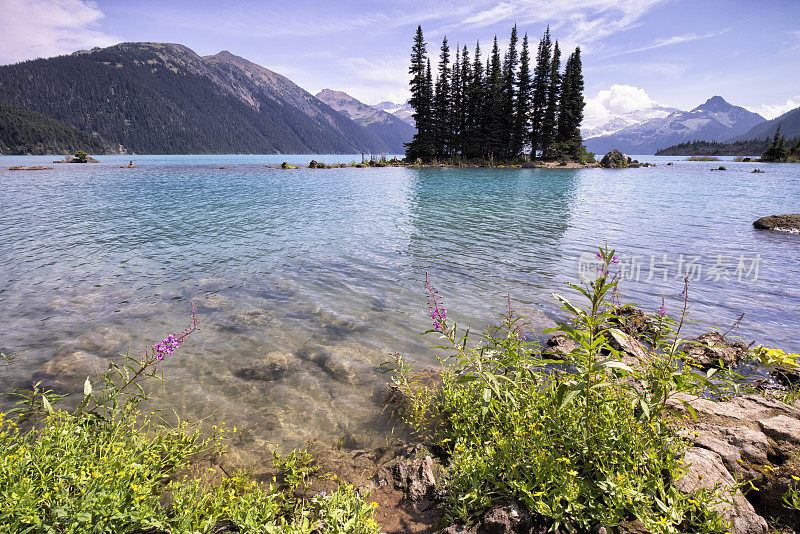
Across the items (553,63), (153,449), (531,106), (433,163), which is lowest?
(153,449)

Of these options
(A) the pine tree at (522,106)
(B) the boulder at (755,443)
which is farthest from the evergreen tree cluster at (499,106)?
(B) the boulder at (755,443)

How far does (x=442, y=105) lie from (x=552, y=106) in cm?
2503

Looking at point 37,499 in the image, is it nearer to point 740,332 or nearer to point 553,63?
point 740,332

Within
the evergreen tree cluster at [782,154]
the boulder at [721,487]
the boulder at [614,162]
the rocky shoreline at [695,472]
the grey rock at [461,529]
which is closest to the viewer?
the boulder at [721,487]

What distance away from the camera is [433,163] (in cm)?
8075

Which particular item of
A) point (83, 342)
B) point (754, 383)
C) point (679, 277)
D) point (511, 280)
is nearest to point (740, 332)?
Result: point (754, 383)

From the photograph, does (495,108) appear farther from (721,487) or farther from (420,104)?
(721,487)

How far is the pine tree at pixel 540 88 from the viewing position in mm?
82562

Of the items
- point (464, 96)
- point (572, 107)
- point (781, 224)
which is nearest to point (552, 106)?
point (572, 107)

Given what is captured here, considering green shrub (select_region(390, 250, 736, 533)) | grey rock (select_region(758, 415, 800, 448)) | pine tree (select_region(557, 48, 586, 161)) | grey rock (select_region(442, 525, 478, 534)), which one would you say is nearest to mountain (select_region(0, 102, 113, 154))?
pine tree (select_region(557, 48, 586, 161))

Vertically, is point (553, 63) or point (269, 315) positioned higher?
point (553, 63)

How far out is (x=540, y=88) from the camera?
83.1m

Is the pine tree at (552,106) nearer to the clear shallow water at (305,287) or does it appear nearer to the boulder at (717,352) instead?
the clear shallow water at (305,287)

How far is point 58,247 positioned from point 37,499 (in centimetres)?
1615
